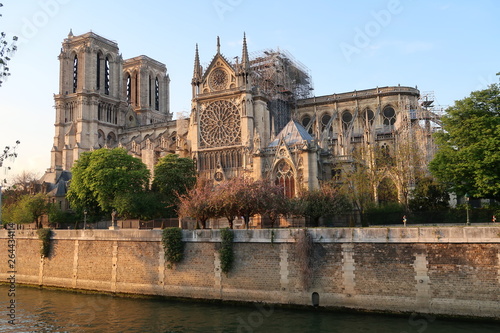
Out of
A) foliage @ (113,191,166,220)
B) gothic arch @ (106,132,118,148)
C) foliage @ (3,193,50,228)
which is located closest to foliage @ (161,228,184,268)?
foliage @ (113,191,166,220)

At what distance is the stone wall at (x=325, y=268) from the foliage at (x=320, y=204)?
25.8ft

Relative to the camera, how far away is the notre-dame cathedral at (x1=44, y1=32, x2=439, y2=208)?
4234cm

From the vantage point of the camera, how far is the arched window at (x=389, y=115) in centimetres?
5398

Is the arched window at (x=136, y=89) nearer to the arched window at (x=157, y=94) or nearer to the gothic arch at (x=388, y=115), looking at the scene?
the arched window at (x=157, y=94)

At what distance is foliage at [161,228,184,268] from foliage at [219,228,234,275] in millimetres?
2744

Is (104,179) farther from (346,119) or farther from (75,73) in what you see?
(75,73)

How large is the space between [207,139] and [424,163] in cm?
2416

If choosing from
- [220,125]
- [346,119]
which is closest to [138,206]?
[220,125]

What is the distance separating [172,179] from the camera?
143 ft

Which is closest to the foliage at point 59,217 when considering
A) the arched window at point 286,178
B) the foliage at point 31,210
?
the foliage at point 31,210

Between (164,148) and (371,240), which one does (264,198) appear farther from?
(164,148)

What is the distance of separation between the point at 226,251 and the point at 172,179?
759 inches

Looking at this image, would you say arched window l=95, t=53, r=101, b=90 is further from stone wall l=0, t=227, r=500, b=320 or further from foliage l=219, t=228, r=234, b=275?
foliage l=219, t=228, r=234, b=275

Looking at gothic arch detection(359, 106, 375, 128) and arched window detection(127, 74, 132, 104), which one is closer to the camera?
gothic arch detection(359, 106, 375, 128)
